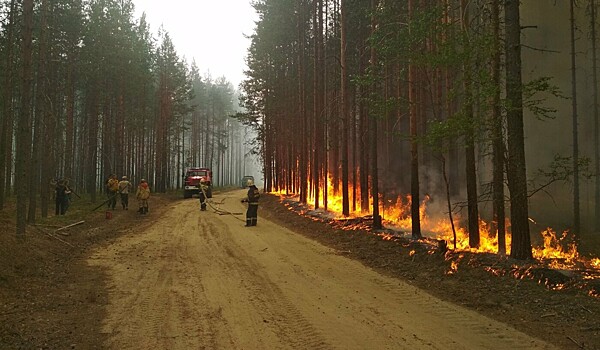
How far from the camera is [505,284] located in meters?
8.34

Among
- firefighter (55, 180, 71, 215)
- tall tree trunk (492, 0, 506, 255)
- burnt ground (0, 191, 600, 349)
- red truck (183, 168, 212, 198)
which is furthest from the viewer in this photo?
red truck (183, 168, 212, 198)

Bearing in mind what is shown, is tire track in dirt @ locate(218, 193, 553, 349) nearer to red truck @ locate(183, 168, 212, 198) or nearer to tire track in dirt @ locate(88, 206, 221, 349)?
tire track in dirt @ locate(88, 206, 221, 349)

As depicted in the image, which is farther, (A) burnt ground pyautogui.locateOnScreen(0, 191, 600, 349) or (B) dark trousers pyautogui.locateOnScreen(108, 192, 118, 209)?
(B) dark trousers pyautogui.locateOnScreen(108, 192, 118, 209)

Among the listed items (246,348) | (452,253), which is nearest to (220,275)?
(246,348)

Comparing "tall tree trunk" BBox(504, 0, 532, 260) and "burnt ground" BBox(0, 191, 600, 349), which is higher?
"tall tree trunk" BBox(504, 0, 532, 260)

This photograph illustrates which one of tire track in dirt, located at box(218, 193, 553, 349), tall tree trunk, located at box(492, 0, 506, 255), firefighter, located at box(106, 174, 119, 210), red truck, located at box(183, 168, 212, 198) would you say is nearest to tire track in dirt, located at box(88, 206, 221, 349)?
tire track in dirt, located at box(218, 193, 553, 349)

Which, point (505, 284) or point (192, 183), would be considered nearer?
point (505, 284)

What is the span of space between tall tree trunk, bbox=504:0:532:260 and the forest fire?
2.34ft

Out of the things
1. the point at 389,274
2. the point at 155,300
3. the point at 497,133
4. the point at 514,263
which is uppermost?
the point at 497,133

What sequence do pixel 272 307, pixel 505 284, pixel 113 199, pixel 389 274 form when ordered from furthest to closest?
pixel 113 199
pixel 389 274
pixel 505 284
pixel 272 307

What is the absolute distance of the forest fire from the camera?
1030 centimetres

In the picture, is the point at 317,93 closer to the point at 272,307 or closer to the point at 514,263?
the point at 514,263

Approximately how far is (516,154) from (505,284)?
3060 millimetres

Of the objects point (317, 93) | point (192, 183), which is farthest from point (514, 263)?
point (192, 183)
